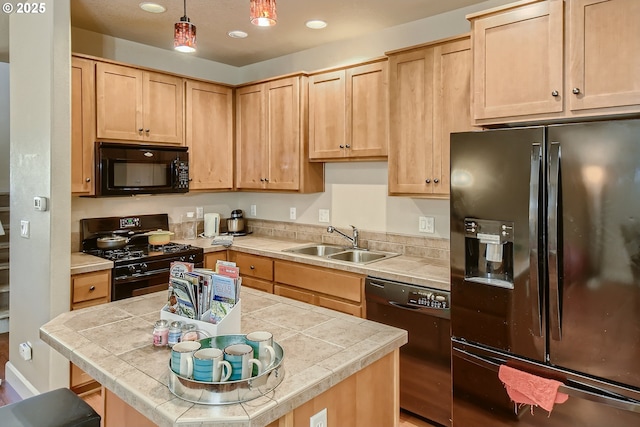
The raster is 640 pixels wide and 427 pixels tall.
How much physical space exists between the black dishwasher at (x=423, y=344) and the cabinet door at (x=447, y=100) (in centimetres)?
71

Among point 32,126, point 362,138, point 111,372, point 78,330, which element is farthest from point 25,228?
point 362,138

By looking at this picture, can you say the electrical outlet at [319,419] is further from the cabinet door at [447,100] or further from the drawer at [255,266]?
the drawer at [255,266]

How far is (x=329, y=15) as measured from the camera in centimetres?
315

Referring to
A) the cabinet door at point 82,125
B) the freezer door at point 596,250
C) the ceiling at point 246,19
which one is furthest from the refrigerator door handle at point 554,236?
the cabinet door at point 82,125

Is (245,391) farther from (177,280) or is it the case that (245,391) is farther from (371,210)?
(371,210)

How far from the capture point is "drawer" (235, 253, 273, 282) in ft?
11.6

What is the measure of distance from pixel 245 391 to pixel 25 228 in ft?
8.53

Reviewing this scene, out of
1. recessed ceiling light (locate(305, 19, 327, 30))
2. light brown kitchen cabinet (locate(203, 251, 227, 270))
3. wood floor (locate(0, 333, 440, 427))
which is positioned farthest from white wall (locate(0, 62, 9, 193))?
recessed ceiling light (locate(305, 19, 327, 30))

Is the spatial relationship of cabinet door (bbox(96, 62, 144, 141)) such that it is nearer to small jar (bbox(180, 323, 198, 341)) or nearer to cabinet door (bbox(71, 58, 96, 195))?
cabinet door (bbox(71, 58, 96, 195))

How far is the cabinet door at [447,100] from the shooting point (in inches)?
106

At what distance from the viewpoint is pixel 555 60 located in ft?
7.06

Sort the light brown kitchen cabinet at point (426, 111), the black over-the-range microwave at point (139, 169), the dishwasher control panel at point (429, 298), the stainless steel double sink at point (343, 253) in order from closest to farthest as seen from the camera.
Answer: the dishwasher control panel at point (429, 298) < the light brown kitchen cabinet at point (426, 111) < the black over-the-range microwave at point (139, 169) < the stainless steel double sink at point (343, 253)

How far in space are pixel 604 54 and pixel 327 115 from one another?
1.97m

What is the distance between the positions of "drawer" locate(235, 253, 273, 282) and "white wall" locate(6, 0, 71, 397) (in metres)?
1.39
